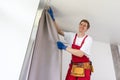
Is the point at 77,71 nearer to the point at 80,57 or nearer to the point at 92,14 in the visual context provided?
the point at 80,57

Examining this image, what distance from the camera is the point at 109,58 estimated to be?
279 cm

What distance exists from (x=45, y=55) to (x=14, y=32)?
0.39 meters

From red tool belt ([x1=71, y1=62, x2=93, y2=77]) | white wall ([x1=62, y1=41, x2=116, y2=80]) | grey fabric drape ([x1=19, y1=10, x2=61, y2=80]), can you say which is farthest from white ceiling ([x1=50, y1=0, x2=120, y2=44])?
red tool belt ([x1=71, y1=62, x2=93, y2=77])

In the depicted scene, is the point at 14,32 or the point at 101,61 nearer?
the point at 14,32

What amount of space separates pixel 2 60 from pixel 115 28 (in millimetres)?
1764

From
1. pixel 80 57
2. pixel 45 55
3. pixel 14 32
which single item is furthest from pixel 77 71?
pixel 14 32

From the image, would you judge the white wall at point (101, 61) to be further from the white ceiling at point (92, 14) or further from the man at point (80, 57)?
the man at point (80, 57)

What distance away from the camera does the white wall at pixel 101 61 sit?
2.51 metres

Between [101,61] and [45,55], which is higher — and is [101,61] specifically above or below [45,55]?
above

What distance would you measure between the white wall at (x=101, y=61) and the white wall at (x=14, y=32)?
0.96 metres

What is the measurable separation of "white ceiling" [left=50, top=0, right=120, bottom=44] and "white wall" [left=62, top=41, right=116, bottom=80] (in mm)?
276

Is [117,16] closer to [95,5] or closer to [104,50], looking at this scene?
[95,5]

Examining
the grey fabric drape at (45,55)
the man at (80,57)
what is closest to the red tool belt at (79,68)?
the man at (80,57)

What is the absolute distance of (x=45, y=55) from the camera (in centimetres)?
163
